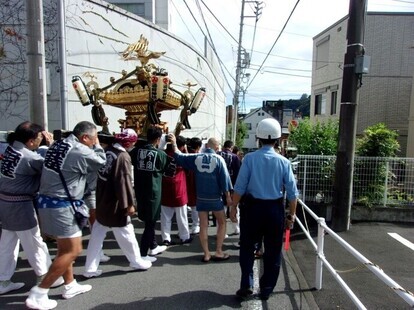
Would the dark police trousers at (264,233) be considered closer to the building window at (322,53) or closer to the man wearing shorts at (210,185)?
the man wearing shorts at (210,185)

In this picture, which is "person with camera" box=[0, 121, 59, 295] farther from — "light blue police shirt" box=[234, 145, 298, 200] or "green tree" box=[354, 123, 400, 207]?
"green tree" box=[354, 123, 400, 207]

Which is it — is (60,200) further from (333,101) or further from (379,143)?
(333,101)

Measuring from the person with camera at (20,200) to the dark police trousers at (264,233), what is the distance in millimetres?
2285

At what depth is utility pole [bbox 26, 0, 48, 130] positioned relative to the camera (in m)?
5.38

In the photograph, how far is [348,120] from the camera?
20.9 feet

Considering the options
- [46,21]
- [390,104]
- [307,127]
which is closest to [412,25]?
[390,104]

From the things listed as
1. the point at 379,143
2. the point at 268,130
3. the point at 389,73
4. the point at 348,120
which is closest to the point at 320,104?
the point at 389,73

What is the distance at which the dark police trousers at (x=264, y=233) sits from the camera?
3479 mm

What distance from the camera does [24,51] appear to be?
8.45 meters

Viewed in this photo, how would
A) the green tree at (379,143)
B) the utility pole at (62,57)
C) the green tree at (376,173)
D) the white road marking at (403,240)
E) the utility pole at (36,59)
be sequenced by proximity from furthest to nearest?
the green tree at (379,143) → the green tree at (376,173) → the utility pole at (62,57) → the white road marking at (403,240) → the utility pole at (36,59)

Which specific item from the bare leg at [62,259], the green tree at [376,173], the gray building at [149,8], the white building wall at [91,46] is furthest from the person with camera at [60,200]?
the gray building at [149,8]

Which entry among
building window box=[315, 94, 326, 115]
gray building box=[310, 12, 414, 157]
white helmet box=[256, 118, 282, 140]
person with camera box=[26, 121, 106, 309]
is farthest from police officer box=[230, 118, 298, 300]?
building window box=[315, 94, 326, 115]

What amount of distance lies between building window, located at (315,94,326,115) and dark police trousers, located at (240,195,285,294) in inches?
733

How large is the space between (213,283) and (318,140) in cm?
565
